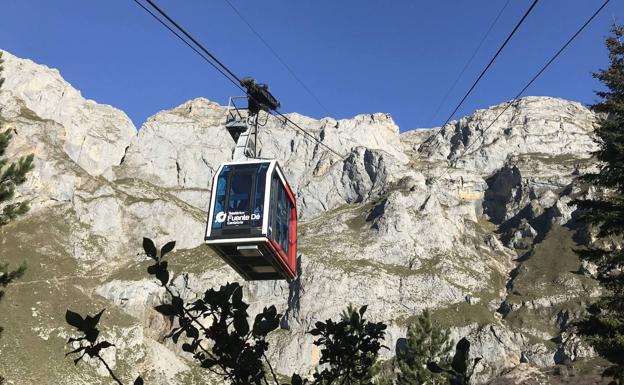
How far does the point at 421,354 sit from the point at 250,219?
35.0 meters

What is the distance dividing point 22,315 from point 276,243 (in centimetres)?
10741

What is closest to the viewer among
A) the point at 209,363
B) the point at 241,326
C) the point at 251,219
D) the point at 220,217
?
the point at 241,326

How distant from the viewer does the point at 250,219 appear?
52.3ft

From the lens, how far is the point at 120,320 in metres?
124

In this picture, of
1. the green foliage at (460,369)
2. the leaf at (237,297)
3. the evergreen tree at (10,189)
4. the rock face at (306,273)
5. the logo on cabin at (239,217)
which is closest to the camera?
the green foliage at (460,369)

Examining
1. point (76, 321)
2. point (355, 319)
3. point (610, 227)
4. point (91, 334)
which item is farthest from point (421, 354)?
point (76, 321)

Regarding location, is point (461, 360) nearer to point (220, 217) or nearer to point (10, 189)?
point (220, 217)

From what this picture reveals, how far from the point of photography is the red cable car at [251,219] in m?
15.8

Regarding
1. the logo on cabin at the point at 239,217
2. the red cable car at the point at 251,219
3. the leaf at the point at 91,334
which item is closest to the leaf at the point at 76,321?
the leaf at the point at 91,334

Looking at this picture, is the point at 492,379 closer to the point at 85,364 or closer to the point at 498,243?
the point at 498,243

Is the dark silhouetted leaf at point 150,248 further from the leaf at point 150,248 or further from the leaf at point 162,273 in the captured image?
the leaf at point 162,273

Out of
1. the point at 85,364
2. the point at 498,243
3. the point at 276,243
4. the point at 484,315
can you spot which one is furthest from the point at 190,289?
the point at 276,243

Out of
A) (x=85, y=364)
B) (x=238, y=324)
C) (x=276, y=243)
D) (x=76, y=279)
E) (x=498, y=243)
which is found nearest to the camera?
(x=238, y=324)

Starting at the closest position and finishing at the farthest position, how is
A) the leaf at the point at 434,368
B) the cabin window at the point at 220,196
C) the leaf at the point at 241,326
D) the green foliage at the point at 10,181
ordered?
the leaf at the point at 434,368 → the leaf at the point at 241,326 → the cabin window at the point at 220,196 → the green foliage at the point at 10,181
